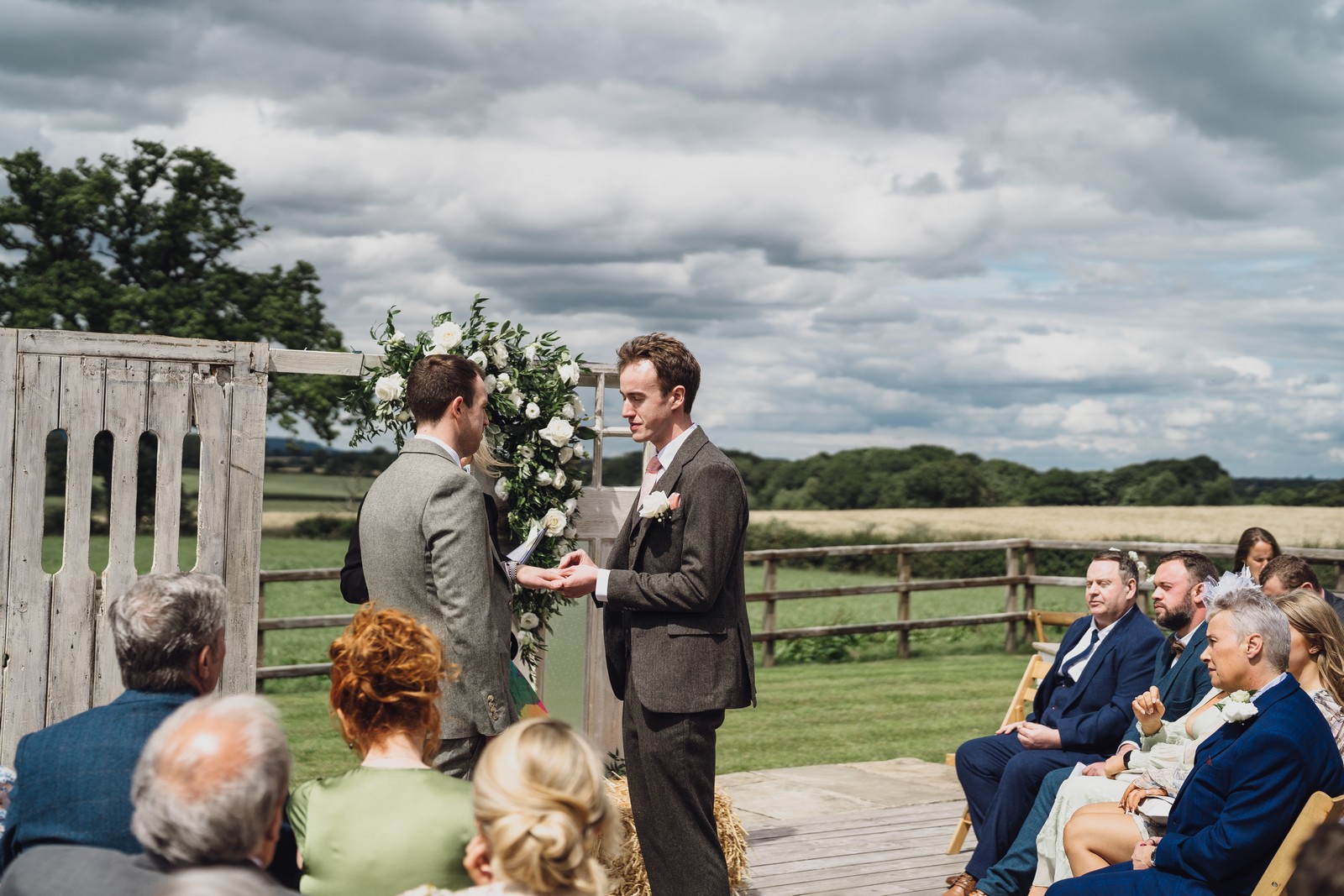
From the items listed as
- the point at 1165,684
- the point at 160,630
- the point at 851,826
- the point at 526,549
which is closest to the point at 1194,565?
the point at 1165,684

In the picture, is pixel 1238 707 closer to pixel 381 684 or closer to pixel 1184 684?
pixel 1184 684

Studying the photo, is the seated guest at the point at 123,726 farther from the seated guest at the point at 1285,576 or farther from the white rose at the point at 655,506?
the seated guest at the point at 1285,576

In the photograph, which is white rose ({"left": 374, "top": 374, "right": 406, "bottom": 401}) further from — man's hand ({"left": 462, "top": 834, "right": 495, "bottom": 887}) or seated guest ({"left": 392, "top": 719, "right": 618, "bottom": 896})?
seated guest ({"left": 392, "top": 719, "right": 618, "bottom": 896})

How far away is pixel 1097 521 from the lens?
1061 inches

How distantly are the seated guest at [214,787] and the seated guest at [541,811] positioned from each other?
355 millimetres

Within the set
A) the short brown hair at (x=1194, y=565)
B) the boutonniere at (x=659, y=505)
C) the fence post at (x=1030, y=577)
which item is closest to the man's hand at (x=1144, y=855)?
the short brown hair at (x=1194, y=565)

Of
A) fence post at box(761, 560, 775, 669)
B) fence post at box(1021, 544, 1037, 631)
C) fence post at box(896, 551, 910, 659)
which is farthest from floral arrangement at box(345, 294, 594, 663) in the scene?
fence post at box(1021, 544, 1037, 631)

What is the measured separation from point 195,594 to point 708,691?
5.60 feet

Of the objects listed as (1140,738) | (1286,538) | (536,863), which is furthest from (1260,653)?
(1286,538)

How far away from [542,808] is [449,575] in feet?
5.11

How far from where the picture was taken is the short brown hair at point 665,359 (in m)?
3.93

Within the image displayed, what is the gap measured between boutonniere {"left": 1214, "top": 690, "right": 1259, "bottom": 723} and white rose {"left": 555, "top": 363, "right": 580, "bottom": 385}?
8.97ft

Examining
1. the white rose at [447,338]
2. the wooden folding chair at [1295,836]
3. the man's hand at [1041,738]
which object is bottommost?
the man's hand at [1041,738]

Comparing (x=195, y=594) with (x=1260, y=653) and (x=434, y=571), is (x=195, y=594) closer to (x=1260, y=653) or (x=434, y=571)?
(x=434, y=571)
